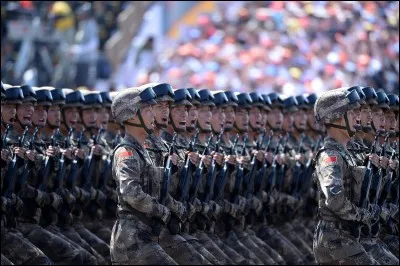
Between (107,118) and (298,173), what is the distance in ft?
8.89

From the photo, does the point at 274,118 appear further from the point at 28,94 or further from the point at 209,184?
the point at 28,94

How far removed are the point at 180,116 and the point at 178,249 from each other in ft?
6.20

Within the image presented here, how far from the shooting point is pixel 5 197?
16.6m

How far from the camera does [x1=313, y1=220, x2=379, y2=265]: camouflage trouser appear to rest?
15.5m

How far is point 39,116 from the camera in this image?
17.7 meters

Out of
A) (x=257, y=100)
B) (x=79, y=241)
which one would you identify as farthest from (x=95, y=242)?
(x=257, y=100)

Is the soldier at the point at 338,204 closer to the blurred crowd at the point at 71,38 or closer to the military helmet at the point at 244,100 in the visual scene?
the military helmet at the point at 244,100

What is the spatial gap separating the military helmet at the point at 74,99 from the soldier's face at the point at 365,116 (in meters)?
3.57

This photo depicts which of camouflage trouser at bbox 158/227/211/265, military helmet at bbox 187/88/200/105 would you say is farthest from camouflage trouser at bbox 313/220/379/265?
military helmet at bbox 187/88/200/105

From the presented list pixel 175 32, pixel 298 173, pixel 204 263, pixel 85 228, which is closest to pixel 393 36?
pixel 175 32

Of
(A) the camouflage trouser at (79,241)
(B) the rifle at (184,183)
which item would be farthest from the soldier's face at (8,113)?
(B) the rifle at (184,183)

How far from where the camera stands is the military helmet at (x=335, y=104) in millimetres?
16094

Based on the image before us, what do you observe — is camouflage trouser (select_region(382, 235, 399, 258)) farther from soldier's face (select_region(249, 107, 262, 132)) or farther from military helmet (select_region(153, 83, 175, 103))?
soldier's face (select_region(249, 107, 262, 132))

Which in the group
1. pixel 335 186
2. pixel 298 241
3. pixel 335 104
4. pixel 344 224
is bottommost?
pixel 298 241
